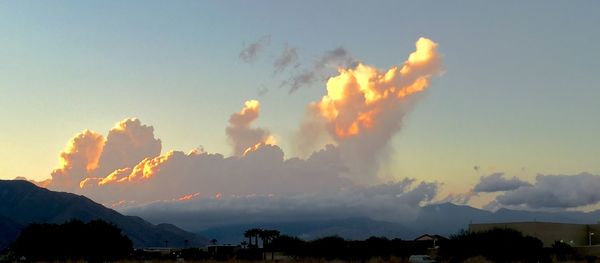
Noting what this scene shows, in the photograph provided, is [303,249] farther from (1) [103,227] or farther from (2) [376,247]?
(1) [103,227]

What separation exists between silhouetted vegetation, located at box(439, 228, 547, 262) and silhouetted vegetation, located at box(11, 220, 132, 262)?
37.2 meters

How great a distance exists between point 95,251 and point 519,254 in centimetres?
4536

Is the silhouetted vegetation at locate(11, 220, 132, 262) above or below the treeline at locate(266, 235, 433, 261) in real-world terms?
above

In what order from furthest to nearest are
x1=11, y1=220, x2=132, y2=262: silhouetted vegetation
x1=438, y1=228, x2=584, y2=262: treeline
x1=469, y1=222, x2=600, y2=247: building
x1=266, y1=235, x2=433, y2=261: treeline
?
x1=469, y1=222, x2=600, y2=247: building → x1=266, y1=235, x2=433, y2=261: treeline → x1=11, y1=220, x2=132, y2=262: silhouetted vegetation → x1=438, y1=228, x2=584, y2=262: treeline

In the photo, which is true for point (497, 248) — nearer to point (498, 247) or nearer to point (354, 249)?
point (498, 247)

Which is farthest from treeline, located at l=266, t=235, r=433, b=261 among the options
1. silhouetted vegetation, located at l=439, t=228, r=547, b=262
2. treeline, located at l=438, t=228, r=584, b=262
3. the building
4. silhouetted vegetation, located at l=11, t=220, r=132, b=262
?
silhouetted vegetation, located at l=11, t=220, r=132, b=262

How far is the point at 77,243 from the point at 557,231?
72963mm

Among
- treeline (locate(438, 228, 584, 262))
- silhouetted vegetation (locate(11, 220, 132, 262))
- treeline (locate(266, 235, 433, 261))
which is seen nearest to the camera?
treeline (locate(438, 228, 584, 262))

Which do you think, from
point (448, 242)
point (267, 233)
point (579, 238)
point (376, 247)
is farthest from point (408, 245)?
point (267, 233)

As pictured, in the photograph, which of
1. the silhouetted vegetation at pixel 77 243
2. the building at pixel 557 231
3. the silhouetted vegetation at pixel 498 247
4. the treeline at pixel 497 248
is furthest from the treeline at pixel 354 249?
the silhouetted vegetation at pixel 77 243

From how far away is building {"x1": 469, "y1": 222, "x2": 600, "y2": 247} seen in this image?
114000 millimetres

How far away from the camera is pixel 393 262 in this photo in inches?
2739

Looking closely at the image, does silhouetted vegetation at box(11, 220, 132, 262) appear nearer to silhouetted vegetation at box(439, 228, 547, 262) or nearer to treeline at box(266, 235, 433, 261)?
treeline at box(266, 235, 433, 261)

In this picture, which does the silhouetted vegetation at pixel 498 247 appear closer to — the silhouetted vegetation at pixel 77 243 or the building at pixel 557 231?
the building at pixel 557 231
